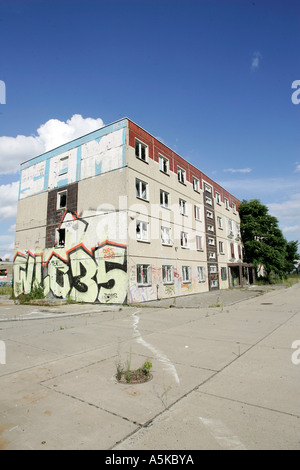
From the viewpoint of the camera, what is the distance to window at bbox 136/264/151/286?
51.8 ft

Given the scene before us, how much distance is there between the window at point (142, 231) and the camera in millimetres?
16578

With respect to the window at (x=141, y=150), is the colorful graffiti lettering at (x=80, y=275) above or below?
below

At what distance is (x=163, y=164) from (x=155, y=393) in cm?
1873

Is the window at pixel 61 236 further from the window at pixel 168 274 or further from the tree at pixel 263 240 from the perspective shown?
the tree at pixel 263 240

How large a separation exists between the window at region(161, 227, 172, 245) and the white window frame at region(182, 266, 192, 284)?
3084 millimetres

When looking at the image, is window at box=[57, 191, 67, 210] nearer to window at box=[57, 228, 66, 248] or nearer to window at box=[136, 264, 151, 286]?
window at box=[57, 228, 66, 248]

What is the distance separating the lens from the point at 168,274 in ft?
62.4

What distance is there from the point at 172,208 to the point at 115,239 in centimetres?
670

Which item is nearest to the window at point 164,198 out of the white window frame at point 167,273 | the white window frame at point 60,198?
the white window frame at point 167,273

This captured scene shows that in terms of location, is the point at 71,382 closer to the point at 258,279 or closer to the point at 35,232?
the point at 35,232

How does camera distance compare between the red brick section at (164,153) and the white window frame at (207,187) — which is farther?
the white window frame at (207,187)

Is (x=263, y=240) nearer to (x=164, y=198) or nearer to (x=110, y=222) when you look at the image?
(x=164, y=198)

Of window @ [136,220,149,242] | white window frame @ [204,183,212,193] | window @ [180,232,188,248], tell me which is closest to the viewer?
window @ [136,220,149,242]

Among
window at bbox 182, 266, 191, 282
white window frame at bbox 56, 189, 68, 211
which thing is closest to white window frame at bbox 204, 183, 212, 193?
window at bbox 182, 266, 191, 282
